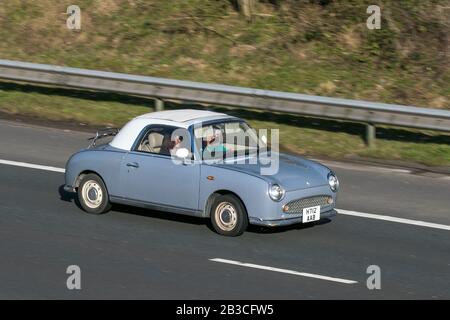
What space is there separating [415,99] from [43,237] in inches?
377

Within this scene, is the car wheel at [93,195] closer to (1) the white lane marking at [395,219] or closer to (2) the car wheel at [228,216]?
(2) the car wheel at [228,216]

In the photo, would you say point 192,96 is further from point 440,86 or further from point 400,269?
point 400,269

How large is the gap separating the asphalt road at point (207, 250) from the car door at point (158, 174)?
426 millimetres

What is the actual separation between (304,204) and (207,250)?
1.42 meters

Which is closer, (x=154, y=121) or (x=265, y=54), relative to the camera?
(x=154, y=121)

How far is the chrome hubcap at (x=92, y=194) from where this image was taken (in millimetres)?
14250

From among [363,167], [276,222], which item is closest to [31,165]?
[363,167]

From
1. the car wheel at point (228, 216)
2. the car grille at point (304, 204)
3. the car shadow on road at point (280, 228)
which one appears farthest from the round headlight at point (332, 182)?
the car wheel at point (228, 216)

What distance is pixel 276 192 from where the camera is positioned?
42.0 feet
